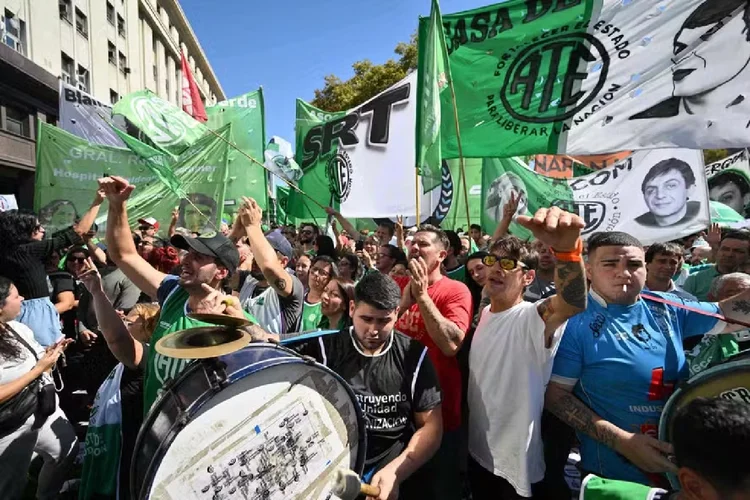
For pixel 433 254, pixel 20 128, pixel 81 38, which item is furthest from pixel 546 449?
pixel 81 38

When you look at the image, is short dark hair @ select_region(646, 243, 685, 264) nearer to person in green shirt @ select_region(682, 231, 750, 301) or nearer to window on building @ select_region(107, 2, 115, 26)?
person in green shirt @ select_region(682, 231, 750, 301)

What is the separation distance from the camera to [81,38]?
76.4 feet

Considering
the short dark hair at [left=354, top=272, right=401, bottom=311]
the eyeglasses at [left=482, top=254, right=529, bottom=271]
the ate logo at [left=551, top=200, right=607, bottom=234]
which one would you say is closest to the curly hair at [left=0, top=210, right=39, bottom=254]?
the short dark hair at [left=354, top=272, right=401, bottom=311]

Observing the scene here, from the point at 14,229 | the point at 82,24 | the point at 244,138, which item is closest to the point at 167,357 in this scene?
the point at 14,229

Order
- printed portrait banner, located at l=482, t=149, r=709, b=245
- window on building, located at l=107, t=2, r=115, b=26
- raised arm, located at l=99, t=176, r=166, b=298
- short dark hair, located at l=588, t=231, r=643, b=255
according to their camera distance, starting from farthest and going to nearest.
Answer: window on building, located at l=107, t=2, r=115, b=26 < printed portrait banner, located at l=482, t=149, r=709, b=245 < raised arm, located at l=99, t=176, r=166, b=298 < short dark hair, located at l=588, t=231, r=643, b=255

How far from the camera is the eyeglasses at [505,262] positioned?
8.02ft

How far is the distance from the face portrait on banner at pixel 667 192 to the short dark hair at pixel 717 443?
5.48m

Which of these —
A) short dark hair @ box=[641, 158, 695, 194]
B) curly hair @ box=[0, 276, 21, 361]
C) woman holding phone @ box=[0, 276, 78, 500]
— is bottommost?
woman holding phone @ box=[0, 276, 78, 500]

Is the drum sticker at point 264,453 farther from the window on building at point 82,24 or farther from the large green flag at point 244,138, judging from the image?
the window on building at point 82,24

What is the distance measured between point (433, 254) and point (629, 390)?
56.1 inches

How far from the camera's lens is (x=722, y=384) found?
1.64 m

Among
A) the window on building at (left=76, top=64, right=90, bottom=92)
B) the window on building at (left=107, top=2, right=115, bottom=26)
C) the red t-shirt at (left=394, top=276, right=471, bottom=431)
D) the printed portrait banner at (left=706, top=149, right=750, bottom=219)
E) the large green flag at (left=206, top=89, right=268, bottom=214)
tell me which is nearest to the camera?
the red t-shirt at (left=394, top=276, right=471, bottom=431)

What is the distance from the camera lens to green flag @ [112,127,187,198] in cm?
676

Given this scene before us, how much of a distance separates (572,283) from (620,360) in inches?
21.3
